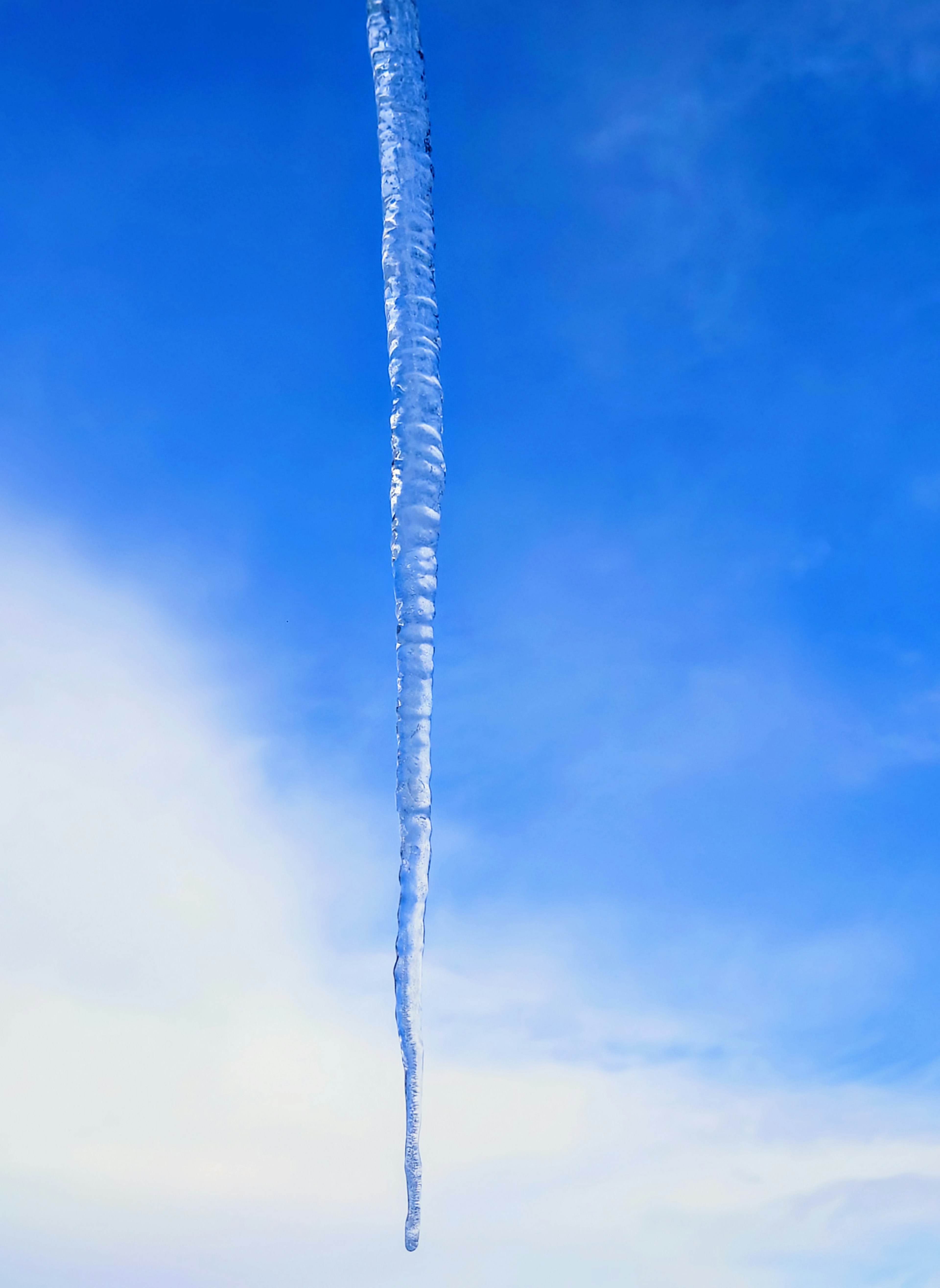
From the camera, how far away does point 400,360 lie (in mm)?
19594

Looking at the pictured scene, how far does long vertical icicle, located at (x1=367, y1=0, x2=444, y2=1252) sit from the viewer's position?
18859 mm

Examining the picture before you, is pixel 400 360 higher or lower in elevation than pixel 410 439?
higher

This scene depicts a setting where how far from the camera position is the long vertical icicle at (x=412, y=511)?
1886 cm

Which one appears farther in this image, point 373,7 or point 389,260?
point 373,7

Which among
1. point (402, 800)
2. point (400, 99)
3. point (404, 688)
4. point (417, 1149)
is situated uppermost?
point (400, 99)

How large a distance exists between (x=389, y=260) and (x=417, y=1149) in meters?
13.9

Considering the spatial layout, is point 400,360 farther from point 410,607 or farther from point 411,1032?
point 411,1032

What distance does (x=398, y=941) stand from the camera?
19.0m

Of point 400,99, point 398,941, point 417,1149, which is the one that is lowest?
point 417,1149

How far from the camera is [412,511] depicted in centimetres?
1917

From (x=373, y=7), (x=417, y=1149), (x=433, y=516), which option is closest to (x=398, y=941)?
(x=417, y=1149)

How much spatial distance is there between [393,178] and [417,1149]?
15.3m

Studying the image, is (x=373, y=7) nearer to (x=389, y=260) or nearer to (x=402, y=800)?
(x=389, y=260)

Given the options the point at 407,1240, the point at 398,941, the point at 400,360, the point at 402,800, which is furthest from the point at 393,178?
the point at 407,1240
